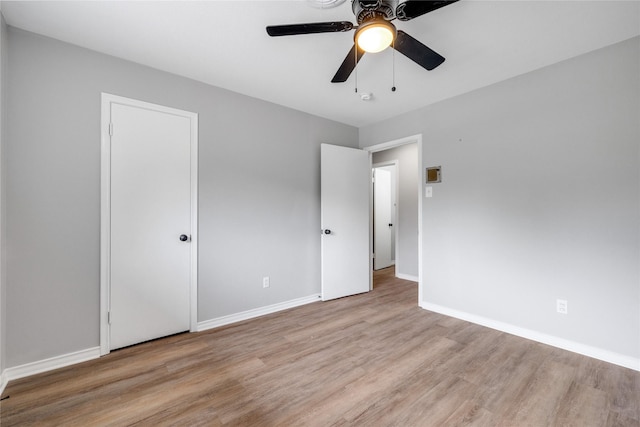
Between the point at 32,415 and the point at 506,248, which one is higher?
the point at 506,248

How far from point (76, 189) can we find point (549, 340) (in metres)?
4.23

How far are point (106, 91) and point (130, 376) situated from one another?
2.27 m

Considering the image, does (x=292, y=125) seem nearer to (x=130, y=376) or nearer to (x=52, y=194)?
(x=52, y=194)

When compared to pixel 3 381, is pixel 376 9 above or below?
above

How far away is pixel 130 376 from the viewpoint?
197 centimetres

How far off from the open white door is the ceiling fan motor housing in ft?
6.97

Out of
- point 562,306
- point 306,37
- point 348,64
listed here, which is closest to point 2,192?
point 306,37

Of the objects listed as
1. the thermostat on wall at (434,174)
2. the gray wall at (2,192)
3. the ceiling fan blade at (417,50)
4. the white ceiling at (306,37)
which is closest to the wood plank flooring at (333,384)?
the gray wall at (2,192)

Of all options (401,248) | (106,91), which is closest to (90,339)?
(106,91)

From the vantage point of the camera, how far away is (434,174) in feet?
10.7

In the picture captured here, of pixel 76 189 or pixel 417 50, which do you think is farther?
pixel 76 189

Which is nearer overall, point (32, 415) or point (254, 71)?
point (32, 415)

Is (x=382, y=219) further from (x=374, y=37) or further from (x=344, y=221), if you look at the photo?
(x=374, y=37)

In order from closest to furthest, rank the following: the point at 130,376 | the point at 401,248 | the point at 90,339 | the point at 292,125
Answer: the point at 130,376 → the point at 90,339 → the point at 292,125 → the point at 401,248
